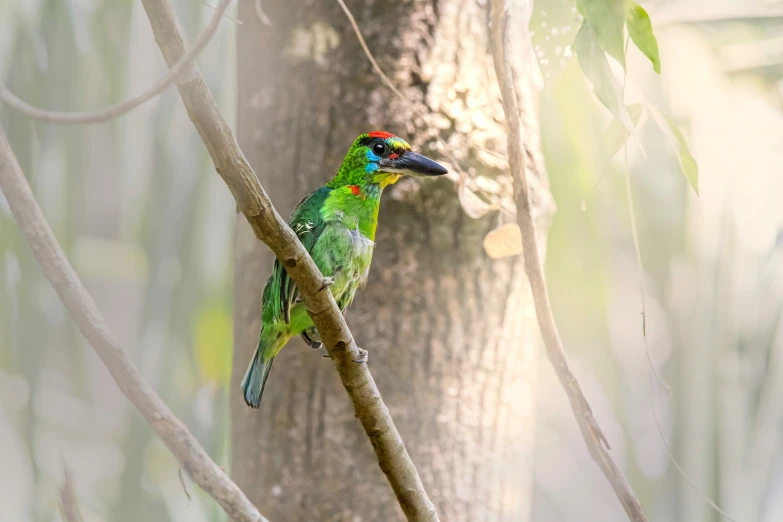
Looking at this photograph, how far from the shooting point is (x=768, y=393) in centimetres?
210

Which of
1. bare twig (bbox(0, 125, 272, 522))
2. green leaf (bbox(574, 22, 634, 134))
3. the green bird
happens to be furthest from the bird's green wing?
green leaf (bbox(574, 22, 634, 134))

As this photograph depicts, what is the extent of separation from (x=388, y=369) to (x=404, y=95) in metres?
0.46

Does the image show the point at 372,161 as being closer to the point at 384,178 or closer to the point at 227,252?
the point at 384,178

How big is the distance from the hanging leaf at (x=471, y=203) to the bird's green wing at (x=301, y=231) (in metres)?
0.23

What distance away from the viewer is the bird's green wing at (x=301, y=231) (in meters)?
1.05

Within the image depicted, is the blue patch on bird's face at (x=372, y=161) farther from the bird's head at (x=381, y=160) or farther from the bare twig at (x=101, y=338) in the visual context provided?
the bare twig at (x=101, y=338)

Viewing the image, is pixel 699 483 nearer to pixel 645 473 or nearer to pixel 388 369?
pixel 645 473

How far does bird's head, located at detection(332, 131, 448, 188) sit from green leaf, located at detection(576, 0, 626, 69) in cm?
29

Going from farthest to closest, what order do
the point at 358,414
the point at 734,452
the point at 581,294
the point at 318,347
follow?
1. the point at 734,452
2. the point at 581,294
3. the point at 318,347
4. the point at 358,414

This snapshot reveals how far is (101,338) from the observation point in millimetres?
896

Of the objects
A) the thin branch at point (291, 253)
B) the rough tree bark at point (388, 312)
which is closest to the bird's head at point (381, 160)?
the rough tree bark at point (388, 312)

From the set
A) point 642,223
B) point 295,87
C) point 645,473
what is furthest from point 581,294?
point 295,87

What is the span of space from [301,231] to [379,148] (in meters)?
0.17

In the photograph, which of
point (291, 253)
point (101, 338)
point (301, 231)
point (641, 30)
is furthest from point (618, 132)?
point (101, 338)
